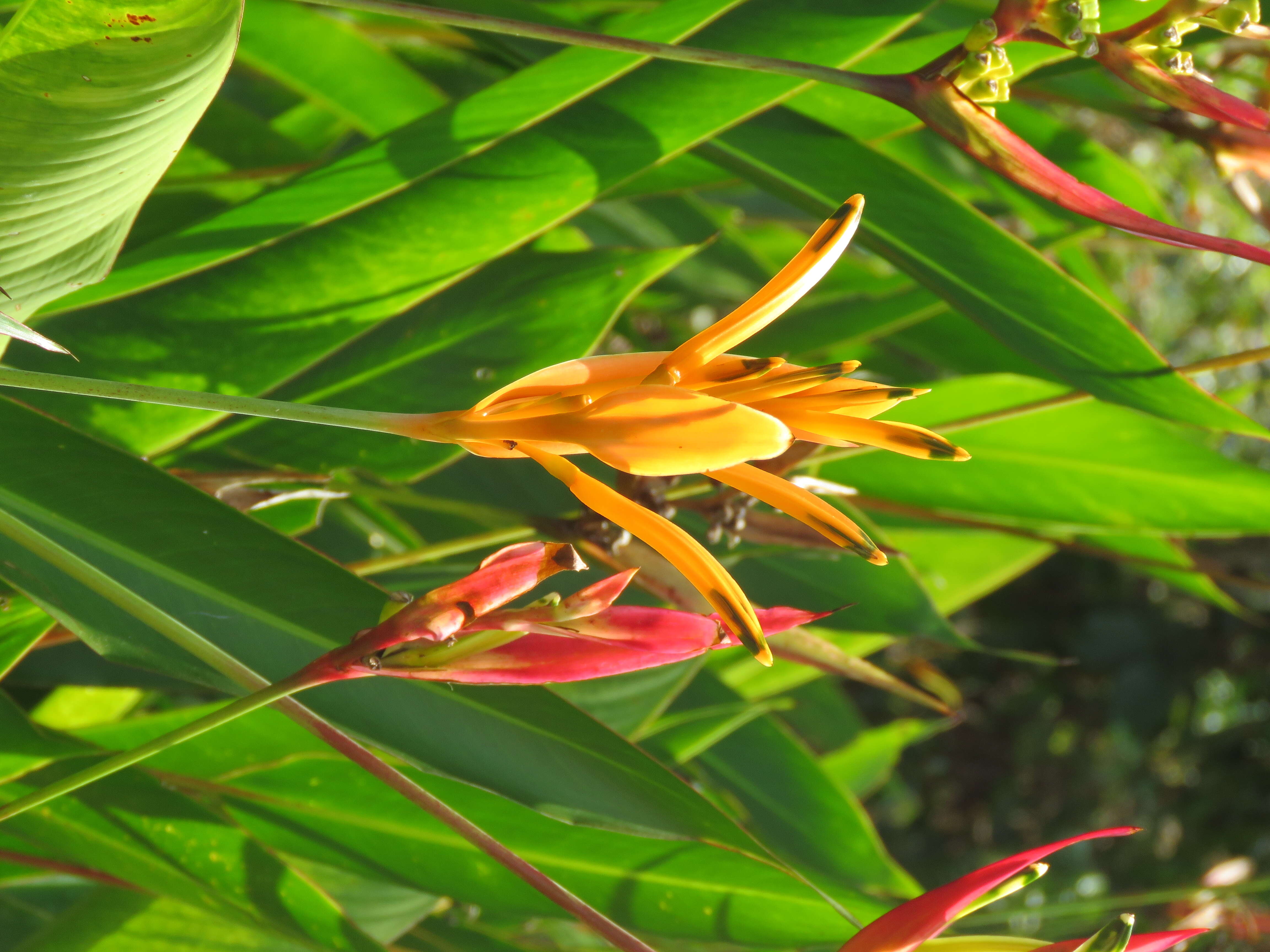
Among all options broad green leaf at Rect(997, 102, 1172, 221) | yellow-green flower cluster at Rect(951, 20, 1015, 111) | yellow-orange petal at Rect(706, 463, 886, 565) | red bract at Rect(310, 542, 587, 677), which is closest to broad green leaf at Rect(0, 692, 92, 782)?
red bract at Rect(310, 542, 587, 677)

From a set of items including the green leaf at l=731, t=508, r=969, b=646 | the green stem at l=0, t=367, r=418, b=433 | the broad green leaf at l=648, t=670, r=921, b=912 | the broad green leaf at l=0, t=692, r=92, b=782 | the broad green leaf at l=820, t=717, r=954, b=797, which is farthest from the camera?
the broad green leaf at l=820, t=717, r=954, b=797

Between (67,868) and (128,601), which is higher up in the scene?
(128,601)

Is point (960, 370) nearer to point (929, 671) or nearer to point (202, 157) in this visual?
point (929, 671)

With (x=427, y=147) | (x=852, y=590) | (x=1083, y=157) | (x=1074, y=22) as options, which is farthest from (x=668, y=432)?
(x=1083, y=157)

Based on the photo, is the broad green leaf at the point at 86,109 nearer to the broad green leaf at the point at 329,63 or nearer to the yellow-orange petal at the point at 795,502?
the yellow-orange petal at the point at 795,502

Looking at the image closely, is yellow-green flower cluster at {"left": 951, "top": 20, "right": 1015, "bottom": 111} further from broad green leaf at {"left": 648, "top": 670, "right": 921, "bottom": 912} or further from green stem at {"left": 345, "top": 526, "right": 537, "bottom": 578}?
broad green leaf at {"left": 648, "top": 670, "right": 921, "bottom": 912}

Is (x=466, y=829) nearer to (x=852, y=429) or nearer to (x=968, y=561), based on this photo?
(x=852, y=429)

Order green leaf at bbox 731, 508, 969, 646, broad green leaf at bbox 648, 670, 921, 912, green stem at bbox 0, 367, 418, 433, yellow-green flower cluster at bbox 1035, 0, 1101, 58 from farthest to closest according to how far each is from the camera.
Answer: broad green leaf at bbox 648, 670, 921, 912 → green leaf at bbox 731, 508, 969, 646 → yellow-green flower cluster at bbox 1035, 0, 1101, 58 → green stem at bbox 0, 367, 418, 433

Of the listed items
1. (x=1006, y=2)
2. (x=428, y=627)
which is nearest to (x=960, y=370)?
(x=1006, y=2)
